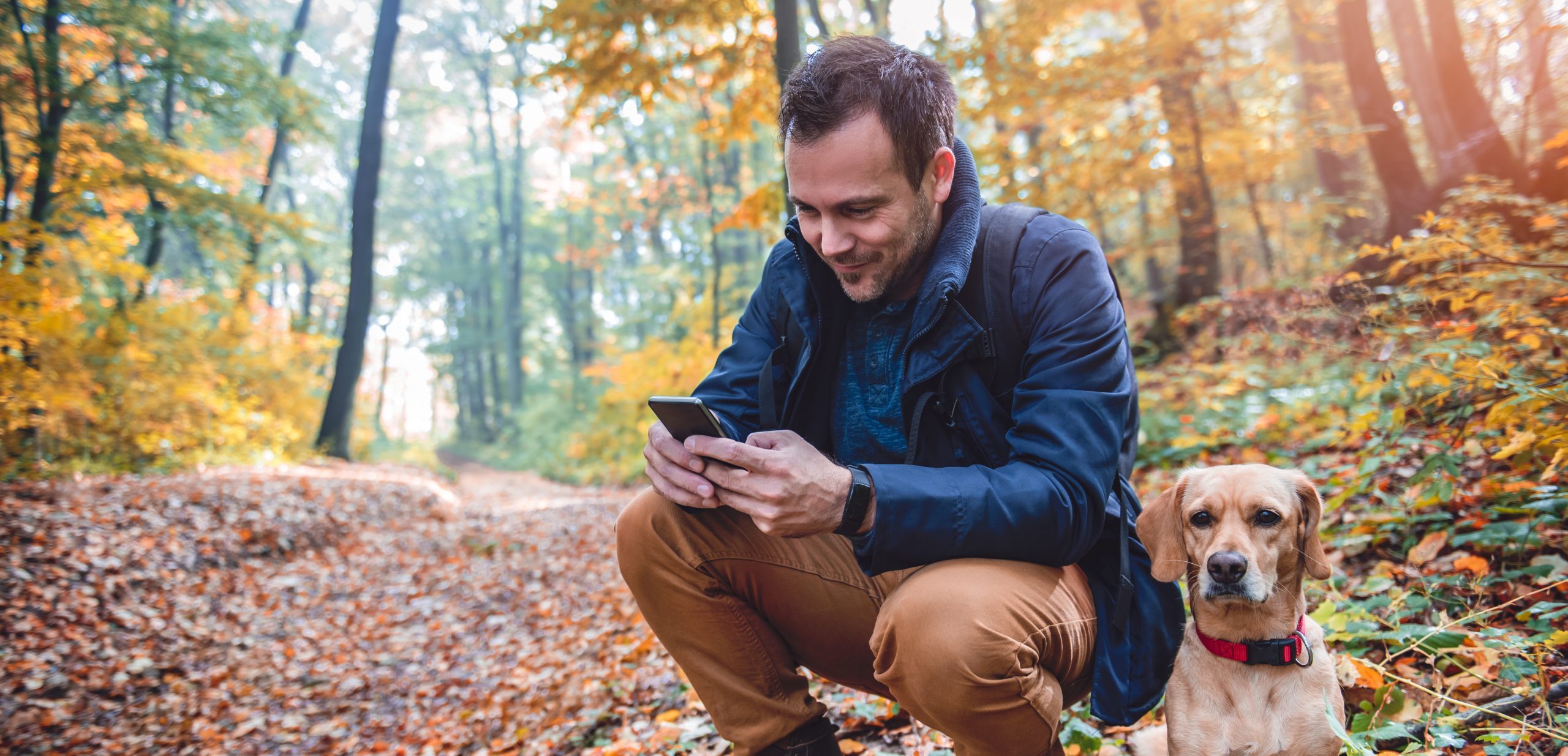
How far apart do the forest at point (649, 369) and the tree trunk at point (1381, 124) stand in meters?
0.03

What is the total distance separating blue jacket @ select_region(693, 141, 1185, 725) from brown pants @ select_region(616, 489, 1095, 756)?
0.08 m

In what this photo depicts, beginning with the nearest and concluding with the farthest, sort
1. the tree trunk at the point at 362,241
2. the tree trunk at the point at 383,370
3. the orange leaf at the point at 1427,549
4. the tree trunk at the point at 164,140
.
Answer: the orange leaf at the point at 1427,549
the tree trunk at the point at 164,140
the tree trunk at the point at 362,241
the tree trunk at the point at 383,370

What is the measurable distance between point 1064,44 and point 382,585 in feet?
27.5

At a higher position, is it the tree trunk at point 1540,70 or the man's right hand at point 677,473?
the tree trunk at point 1540,70

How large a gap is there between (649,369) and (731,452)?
503 inches

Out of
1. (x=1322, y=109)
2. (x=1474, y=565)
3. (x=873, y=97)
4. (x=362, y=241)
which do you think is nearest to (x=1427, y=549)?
(x=1474, y=565)

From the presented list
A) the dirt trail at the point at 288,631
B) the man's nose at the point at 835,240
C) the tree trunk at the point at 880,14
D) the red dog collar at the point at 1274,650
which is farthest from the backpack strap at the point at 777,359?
the tree trunk at the point at 880,14

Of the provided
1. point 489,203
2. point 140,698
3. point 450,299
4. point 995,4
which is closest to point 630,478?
point 140,698

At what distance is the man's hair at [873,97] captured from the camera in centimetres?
199

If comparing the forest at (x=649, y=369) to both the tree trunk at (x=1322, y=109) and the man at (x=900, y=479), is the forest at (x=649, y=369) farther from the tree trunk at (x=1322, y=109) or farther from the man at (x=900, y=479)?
the man at (x=900, y=479)

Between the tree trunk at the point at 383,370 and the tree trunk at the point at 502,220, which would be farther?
the tree trunk at the point at 383,370

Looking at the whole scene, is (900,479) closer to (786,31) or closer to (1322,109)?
(786,31)

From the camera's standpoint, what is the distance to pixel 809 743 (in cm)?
209

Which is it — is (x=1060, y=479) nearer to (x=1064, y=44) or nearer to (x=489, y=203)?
(x=1064, y=44)
